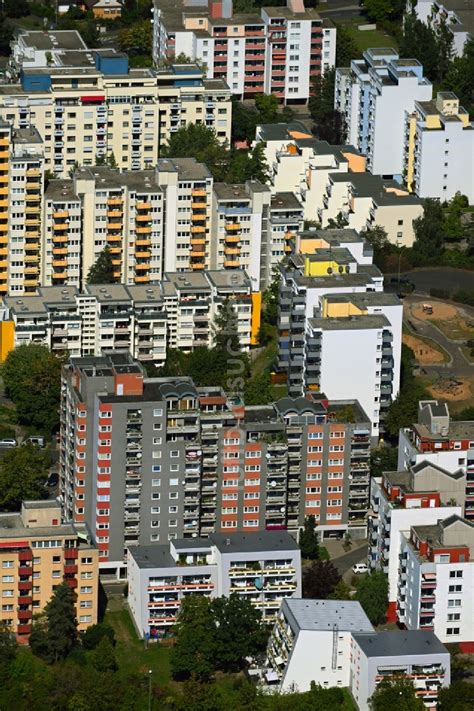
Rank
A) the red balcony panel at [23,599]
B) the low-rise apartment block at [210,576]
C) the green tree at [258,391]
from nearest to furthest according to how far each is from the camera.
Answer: the red balcony panel at [23,599], the low-rise apartment block at [210,576], the green tree at [258,391]

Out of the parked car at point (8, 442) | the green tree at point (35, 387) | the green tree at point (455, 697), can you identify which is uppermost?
the green tree at point (35, 387)

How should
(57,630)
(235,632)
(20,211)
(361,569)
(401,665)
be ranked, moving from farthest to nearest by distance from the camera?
1. (20,211)
2. (361,569)
3. (57,630)
4. (235,632)
5. (401,665)

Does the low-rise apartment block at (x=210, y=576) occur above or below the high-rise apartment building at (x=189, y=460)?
below

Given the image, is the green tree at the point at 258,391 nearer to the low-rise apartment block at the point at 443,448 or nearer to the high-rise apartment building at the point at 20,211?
the low-rise apartment block at the point at 443,448

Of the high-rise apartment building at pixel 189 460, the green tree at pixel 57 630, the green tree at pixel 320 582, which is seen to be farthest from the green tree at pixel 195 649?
the high-rise apartment building at pixel 189 460

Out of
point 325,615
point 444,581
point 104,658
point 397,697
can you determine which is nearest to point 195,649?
point 104,658

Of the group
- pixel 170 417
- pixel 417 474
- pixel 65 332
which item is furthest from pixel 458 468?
pixel 65 332

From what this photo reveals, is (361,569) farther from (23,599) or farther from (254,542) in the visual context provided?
(23,599)
